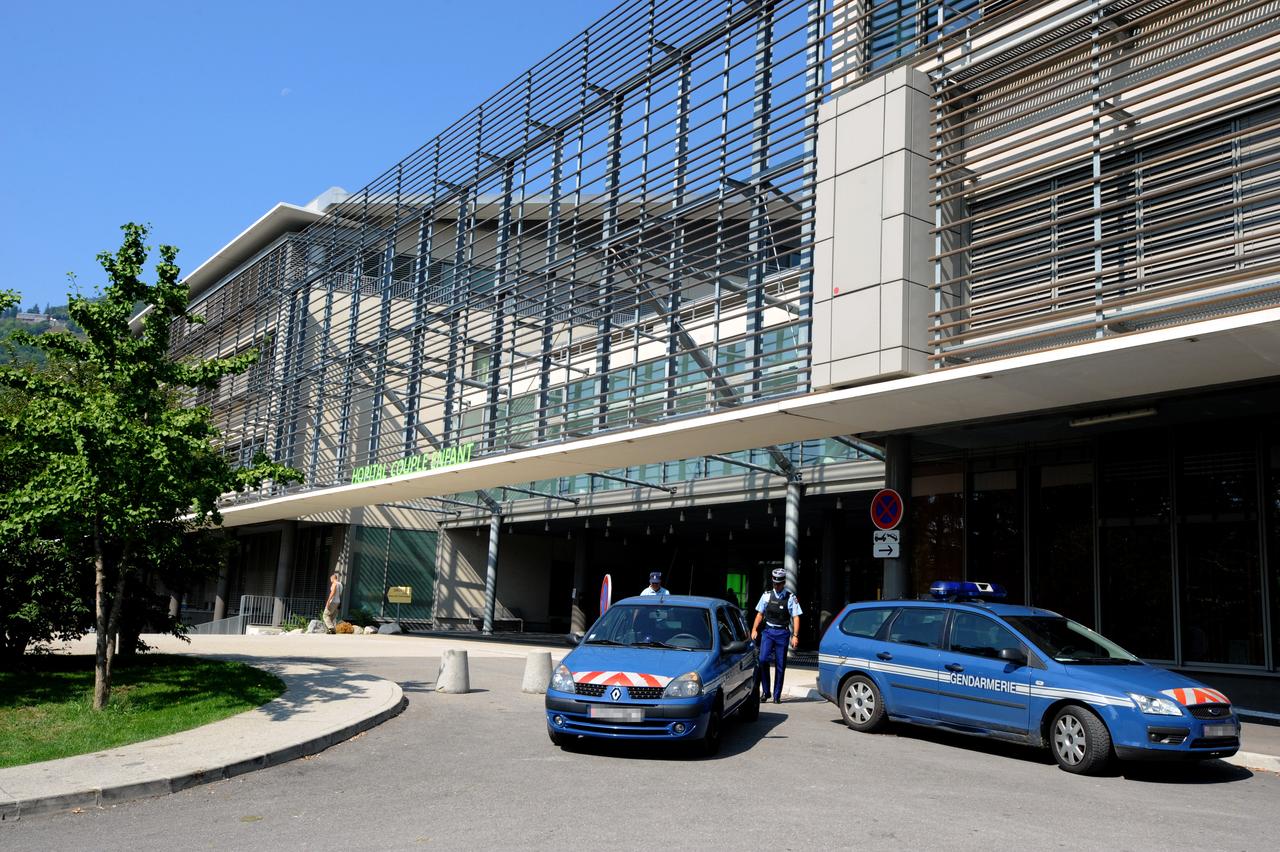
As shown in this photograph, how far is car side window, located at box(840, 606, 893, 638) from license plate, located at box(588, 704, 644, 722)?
11.9ft

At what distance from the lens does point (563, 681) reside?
9.98 meters

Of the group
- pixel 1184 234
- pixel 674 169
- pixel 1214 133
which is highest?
pixel 674 169

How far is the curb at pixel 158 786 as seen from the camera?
756cm

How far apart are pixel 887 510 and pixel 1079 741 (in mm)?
5491

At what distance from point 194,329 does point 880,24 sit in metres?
39.7

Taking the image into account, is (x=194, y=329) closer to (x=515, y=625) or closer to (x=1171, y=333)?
(x=515, y=625)

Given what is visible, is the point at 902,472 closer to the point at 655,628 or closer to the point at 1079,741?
the point at 655,628

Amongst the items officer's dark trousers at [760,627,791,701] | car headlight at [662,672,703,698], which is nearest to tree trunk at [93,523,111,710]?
car headlight at [662,672,703,698]

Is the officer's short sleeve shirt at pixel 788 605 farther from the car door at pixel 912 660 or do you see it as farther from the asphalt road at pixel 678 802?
the asphalt road at pixel 678 802

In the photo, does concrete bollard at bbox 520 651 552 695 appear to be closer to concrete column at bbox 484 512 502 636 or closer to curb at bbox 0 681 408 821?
curb at bbox 0 681 408 821

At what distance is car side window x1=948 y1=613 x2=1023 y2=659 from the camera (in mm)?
10859

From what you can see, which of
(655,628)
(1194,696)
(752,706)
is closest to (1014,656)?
(1194,696)

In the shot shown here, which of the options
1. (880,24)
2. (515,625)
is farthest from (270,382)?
(880,24)

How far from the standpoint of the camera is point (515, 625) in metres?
37.7
